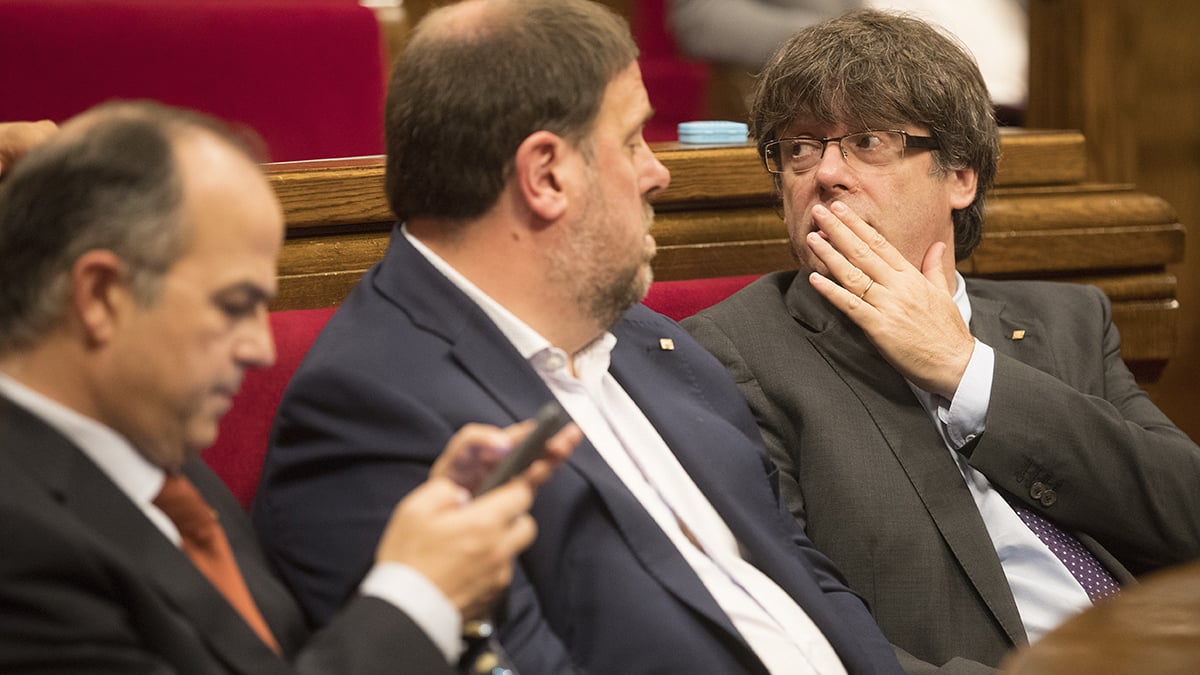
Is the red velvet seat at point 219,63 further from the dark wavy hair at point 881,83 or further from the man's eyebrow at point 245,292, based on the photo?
the man's eyebrow at point 245,292

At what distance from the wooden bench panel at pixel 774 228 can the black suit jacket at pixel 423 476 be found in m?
0.51

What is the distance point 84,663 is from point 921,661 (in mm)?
1061

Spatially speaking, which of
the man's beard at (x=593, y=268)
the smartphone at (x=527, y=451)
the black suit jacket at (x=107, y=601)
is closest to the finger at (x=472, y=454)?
the smartphone at (x=527, y=451)

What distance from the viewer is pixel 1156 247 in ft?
8.28

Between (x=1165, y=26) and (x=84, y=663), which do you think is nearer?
(x=84, y=663)

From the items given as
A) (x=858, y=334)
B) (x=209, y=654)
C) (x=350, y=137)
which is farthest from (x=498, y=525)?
(x=350, y=137)

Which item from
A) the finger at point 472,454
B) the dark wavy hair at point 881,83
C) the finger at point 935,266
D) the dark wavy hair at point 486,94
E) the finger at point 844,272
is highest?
the dark wavy hair at point 486,94

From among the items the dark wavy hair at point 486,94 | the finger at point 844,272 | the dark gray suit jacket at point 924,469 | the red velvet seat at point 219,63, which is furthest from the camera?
the red velvet seat at point 219,63

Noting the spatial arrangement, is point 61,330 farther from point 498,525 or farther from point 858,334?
point 858,334

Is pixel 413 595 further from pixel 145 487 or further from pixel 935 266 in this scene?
pixel 935 266

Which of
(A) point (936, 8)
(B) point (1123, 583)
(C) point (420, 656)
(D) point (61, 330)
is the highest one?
(D) point (61, 330)

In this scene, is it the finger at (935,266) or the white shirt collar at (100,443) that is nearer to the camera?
the white shirt collar at (100,443)

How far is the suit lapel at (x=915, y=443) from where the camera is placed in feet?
5.75

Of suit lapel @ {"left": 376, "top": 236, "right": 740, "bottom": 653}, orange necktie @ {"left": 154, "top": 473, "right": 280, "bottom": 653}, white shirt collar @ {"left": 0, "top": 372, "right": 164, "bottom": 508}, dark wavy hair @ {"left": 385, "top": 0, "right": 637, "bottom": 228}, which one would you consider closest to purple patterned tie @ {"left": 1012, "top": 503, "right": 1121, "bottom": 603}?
suit lapel @ {"left": 376, "top": 236, "right": 740, "bottom": 653}
